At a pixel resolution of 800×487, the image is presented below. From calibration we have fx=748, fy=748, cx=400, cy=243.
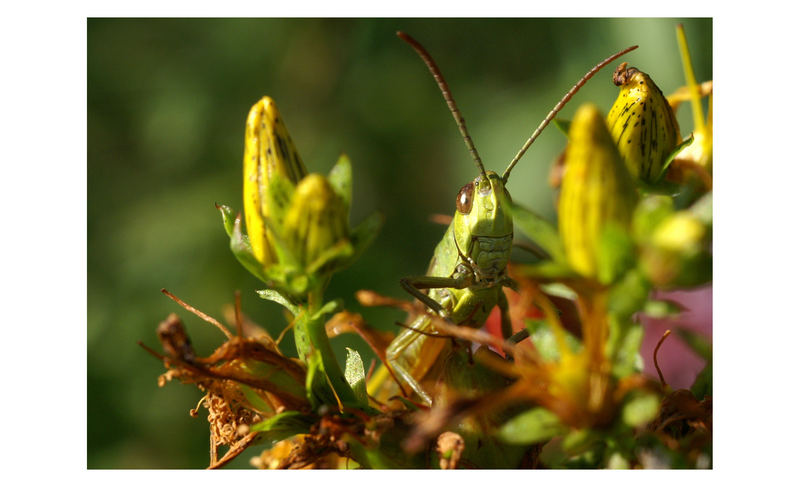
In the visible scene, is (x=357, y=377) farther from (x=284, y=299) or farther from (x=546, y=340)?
(x=546, y=340)

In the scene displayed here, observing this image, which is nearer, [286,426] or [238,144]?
[286,426]

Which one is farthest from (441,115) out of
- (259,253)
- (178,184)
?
(259,253)

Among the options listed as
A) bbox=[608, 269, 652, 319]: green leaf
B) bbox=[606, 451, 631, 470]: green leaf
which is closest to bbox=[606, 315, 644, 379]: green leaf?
bbox=[608, 269, 652, 319]: green leaf

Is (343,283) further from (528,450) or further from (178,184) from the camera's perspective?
(528,450)

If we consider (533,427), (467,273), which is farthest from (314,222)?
(467,273)

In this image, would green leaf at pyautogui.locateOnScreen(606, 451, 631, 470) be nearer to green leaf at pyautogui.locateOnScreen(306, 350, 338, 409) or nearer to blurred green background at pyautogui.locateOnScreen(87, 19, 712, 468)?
green leaf at pyautogui.locateOnScreen(306, 350, 338, 409)
